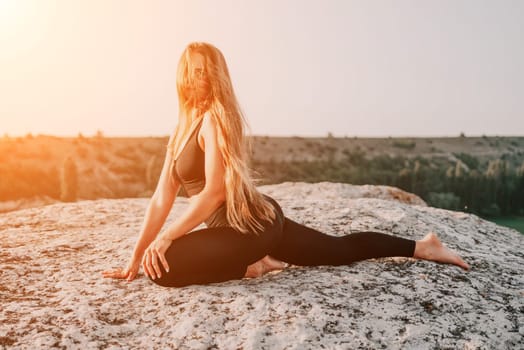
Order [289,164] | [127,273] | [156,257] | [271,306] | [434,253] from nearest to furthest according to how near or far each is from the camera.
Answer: [271,306] → [156,257] → [127,273] → [434,253] → [289,164]

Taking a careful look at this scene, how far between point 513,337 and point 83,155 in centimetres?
6314

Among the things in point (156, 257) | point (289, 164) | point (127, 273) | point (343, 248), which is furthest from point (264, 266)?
point (289, 164)

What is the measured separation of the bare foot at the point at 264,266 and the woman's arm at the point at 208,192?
61 centimetres

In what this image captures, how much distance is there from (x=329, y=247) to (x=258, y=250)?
2.17 ft

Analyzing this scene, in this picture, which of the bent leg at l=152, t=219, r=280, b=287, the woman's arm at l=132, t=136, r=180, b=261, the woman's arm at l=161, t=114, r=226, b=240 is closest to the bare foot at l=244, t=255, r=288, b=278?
the bent leg at l=152, t=219, r=280, b=287

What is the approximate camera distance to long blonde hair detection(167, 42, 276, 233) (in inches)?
141

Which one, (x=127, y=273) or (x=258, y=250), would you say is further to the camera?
(x=127, y=273)

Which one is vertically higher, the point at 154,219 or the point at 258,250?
the point at 154,219

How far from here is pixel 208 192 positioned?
11.8 feet

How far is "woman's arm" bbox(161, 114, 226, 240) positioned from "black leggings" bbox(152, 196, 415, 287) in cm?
9

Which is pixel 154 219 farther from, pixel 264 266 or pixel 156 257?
pixel 264 266

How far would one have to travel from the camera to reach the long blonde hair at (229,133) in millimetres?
3584

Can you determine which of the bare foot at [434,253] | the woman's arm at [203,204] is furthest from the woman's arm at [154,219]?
the bare foot at [434,253]

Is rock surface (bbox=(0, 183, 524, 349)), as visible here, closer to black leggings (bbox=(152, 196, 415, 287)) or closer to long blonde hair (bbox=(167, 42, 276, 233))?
black leggings (bbox=(152, 196, 415, 287))
